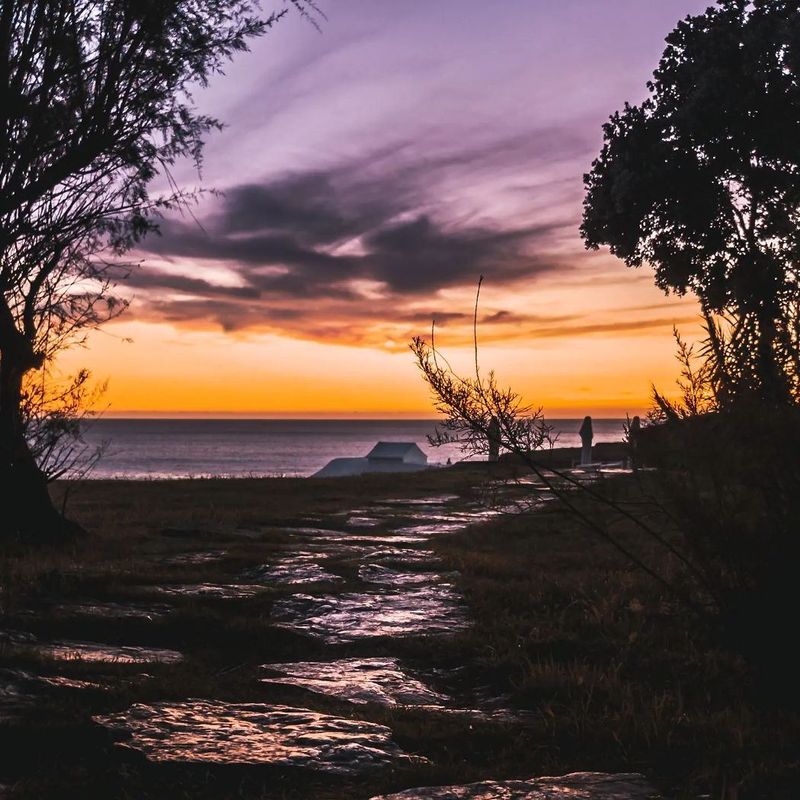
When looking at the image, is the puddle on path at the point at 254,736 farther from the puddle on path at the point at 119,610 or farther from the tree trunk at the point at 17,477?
the tree trunk at the point at 17,477

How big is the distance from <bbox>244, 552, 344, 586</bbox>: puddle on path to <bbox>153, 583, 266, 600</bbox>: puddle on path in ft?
1.52

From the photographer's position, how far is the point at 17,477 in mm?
10172

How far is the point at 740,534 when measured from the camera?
4.12 metres

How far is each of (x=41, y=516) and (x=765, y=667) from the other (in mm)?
8868

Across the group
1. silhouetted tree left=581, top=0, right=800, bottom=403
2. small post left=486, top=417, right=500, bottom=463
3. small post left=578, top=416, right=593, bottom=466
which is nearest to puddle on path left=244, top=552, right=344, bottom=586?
small post left=486, top=417, right=500, bottom=463

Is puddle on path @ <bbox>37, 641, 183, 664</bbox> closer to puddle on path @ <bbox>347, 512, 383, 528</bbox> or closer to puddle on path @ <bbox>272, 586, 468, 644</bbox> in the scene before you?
puddle on path @ <bbox>272, 586, 468, 644</bbox>

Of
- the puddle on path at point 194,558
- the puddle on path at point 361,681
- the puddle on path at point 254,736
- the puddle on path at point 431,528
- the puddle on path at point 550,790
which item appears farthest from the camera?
the puddle on path at point 431,528

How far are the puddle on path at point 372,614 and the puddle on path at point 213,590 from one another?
458mm

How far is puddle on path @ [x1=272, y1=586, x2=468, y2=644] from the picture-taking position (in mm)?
6277

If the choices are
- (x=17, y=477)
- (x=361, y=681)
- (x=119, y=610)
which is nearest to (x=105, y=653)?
(x=119, y=610)

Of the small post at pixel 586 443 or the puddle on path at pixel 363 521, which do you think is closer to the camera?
the puddle on path at pixel 363 521

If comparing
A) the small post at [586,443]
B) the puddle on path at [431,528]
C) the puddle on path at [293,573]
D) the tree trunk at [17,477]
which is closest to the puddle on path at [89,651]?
the puddle on path at [293,573]

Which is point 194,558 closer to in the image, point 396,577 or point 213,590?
point 213,590

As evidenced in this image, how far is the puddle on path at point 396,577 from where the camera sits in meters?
8.34
